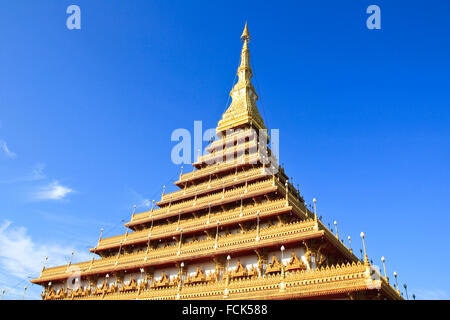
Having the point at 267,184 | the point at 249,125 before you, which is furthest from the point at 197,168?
the point at 267,184

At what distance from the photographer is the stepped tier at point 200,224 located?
30.7 meters

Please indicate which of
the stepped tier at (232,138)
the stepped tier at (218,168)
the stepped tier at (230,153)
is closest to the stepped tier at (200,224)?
the stepped tier at (218,168)

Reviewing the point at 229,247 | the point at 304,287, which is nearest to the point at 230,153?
the point at 229,247

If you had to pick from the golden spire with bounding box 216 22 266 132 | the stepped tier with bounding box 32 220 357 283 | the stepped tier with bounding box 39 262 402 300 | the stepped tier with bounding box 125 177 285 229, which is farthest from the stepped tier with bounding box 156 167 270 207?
the stepped tier with bounding box 39 262 402 300

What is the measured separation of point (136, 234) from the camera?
39.3m

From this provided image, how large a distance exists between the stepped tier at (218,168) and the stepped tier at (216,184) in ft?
3.21

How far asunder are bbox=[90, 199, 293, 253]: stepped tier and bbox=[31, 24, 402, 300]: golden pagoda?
4.7 inches

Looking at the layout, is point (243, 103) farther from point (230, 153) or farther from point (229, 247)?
point (229, 247)

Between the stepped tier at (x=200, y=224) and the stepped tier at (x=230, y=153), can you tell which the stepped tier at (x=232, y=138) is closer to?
the stepped tier at (x=230, y=153)

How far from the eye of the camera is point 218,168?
42.7m

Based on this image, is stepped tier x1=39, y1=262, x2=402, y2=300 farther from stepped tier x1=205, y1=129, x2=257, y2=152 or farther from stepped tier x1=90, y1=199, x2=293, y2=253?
stepped tier x1=205, y1=129, x2=257, y2=152

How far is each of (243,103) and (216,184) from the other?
17337 millimetres

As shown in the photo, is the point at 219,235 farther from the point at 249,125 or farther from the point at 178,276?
the point at 249,125
